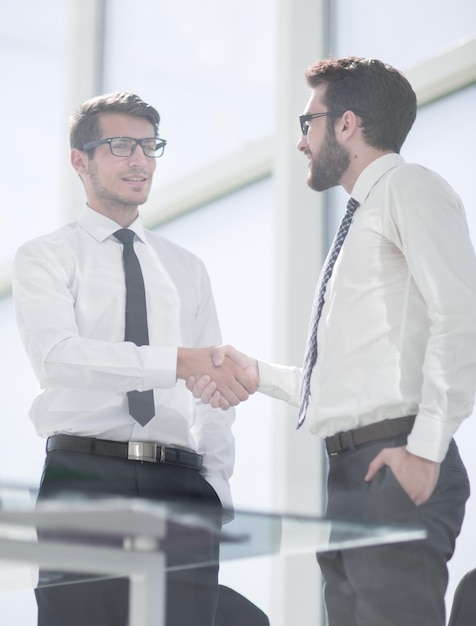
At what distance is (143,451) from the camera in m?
2.27

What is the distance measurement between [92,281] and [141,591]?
157cm

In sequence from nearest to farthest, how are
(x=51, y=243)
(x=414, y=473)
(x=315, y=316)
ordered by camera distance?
(x=414, y=473), (x=315, y=316), (x=51, y=243)

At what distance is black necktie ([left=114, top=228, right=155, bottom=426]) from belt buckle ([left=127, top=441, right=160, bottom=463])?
0.05 meters

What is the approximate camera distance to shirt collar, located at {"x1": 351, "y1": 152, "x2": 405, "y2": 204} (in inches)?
78.8

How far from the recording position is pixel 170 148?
4051 millimetres

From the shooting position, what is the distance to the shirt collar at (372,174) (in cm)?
200

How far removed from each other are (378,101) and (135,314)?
32.0 inches

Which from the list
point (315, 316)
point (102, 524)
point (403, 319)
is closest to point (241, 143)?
point (315, 316)

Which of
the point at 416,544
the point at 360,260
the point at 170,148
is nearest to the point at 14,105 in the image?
the point at 170,148

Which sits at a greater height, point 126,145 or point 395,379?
point 126,145

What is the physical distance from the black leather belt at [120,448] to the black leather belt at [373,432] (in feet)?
2.03

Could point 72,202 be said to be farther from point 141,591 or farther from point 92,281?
point 141,591

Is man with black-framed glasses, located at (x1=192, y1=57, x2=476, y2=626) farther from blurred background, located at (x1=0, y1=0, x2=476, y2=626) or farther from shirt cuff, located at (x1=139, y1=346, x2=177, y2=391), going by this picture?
blurred background, located at (x1=0, y1=0, x2=476, y2=626)

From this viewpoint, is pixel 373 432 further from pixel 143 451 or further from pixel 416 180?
pixel 143 451
